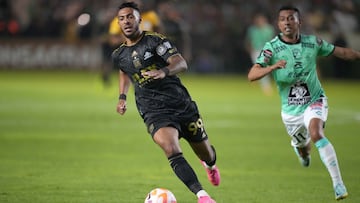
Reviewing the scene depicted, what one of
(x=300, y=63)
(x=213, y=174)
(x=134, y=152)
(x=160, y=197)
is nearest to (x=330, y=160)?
(x=300, y=63)

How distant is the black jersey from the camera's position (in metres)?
9.28

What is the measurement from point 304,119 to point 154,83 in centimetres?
201

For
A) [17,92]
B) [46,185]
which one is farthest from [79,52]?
[46,185]

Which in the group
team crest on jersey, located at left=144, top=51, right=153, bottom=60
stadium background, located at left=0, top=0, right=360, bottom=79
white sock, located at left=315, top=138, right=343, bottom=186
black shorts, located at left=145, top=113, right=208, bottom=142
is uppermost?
team crest on jersey, located at left=144, top=51, right=153, bottom=60

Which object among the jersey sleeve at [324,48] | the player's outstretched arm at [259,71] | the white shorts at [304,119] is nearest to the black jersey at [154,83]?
the player's outstretched arm at [259,71]

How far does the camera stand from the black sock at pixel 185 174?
869 cm

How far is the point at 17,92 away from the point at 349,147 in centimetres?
1321

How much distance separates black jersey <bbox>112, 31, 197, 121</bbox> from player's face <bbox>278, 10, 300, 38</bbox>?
160 centimetres

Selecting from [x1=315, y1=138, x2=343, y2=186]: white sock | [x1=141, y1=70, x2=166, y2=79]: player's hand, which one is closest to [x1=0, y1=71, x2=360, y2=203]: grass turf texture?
[x1=315, y1=138, x2=343, y2=186]: white sock

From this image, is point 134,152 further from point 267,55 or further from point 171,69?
point 171,69

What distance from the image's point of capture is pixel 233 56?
35375 millimetres

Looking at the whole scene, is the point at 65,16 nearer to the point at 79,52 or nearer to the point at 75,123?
the point at 79,52

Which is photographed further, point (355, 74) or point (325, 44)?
point (355, 74)

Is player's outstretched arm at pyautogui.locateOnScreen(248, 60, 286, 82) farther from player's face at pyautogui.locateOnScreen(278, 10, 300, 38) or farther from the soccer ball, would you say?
the soccer ball
